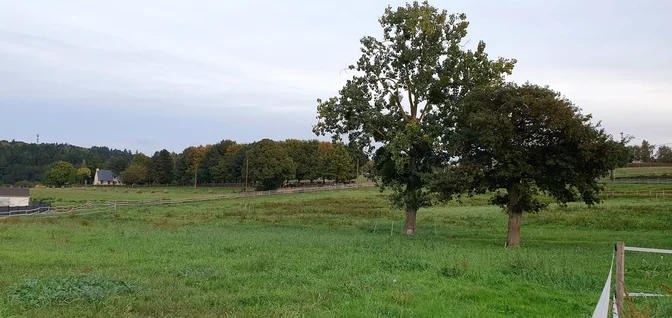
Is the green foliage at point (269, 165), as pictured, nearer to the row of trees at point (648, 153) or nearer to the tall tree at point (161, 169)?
the tall tree at point (161, 169)

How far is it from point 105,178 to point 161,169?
4819 centimetres

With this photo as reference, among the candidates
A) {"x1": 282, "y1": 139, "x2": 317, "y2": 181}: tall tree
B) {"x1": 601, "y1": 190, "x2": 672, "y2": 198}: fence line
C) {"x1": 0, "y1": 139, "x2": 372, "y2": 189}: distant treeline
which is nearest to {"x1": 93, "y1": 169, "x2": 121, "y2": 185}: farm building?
{"x1": 0, "y1": 139, "x2": 372, "y2": 189}: distant treeline

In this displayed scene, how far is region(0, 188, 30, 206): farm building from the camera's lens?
75.1m

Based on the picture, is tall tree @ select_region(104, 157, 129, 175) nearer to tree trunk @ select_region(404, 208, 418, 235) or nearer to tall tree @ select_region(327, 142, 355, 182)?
A: tall tree @ select_region(327, 142, 355, 182)

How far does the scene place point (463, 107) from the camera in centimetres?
2461

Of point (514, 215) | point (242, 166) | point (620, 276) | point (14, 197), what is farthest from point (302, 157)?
point (620, 276)

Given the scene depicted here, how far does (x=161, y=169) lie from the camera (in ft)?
487

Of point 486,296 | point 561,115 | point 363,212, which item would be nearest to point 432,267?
point 486,296

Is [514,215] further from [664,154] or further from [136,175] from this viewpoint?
[136,175]

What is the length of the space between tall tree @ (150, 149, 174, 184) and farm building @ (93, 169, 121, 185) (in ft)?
135

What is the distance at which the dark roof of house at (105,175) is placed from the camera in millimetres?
182750

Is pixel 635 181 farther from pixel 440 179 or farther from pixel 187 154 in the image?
pixel 187 154

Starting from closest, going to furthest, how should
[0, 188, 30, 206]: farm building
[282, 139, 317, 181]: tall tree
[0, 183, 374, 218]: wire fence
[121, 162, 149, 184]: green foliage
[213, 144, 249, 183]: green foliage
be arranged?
1. [0, 183, 374, 218]: wire fence
2. [0, 188, 30, 206]: farm building
3. [282, 139, 317, 181]: tall tree
4. [213, 144, 249, 183]: green foliage
5. [121, 162, 149, 184]: green foliage

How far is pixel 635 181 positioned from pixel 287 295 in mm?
85328
